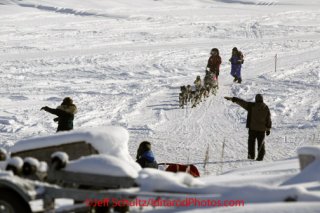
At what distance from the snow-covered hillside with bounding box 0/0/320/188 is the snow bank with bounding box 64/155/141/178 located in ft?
17.6

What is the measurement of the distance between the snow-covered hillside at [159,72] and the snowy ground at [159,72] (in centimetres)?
4

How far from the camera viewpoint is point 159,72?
2467 cm

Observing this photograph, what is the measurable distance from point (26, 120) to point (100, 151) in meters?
10.4

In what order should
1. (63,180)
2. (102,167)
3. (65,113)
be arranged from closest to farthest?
(102,167)
(63,180)
(65,113)

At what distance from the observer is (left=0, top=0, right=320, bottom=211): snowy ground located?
46.3 ft

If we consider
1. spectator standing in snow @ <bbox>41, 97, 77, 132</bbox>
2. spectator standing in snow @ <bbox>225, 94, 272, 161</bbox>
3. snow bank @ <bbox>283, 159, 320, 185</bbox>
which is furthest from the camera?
spectator standing in snow @ <bbox>225, 94, 272, 161</bbox>

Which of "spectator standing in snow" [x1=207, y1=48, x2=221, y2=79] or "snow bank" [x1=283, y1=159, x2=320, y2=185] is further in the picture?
"spectator standing in snow" [x1=207, y1=48, x2=221, y2=79]

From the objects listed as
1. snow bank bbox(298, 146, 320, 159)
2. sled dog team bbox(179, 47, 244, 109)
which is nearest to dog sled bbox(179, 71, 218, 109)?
sled dog team bbox(179, 47, 244, 109)

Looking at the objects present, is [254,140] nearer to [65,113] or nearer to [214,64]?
[65,113]

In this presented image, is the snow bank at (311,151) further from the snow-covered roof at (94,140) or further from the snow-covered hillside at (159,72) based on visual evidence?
the snow-covered hillside at (159,72)

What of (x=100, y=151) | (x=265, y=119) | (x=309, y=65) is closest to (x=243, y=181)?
(x=100, y=151)

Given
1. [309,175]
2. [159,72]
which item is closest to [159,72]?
[159,72]

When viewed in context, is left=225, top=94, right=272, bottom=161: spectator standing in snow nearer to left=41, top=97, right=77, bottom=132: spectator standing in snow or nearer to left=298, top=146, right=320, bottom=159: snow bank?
left=41, top=97, right=77, bottom=132: spectator standing in snow

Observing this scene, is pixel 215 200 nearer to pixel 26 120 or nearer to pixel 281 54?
pixel 26 120
